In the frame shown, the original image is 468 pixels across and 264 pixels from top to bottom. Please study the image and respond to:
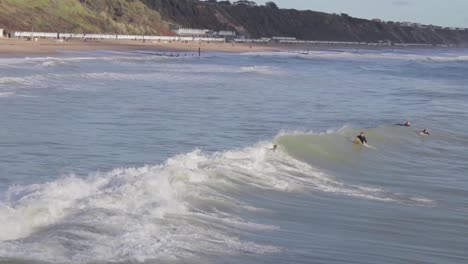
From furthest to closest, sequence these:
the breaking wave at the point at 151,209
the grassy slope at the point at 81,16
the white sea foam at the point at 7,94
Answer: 1. the grassy slope at the point at 81,16
2. the white sea foam at the point at 7,94
3. the breaking wave at the point at 151,209

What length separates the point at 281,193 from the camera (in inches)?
630

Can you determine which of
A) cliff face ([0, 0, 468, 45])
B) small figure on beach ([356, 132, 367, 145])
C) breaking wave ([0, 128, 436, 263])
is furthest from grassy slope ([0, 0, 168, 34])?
breaking wave ([0, 128, 436, 263])

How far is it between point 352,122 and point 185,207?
18615mm

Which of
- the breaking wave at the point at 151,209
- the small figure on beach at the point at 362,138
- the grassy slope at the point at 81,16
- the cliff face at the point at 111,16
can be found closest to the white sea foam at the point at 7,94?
the small figure on beach at the point at 362,138

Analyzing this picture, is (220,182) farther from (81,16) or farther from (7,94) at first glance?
(81,16)

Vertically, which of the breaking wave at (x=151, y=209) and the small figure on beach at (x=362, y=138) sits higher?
the breaking wave at (x=151, y=209)

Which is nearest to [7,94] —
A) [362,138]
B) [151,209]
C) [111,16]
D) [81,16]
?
[362,138]

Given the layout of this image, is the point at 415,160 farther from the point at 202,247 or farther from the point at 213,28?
the point at 213,28

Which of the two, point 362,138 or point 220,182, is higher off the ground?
point 220,182

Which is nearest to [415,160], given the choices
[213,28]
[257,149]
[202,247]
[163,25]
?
[257,149]

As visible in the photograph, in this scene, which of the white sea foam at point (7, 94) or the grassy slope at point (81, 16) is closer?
the white sea foam at point (7, 94)

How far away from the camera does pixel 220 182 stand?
53.5 ft

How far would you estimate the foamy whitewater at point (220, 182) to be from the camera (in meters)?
11.6

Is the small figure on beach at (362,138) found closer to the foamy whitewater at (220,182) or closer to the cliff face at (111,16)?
the foamy whitewater at (220,182)
